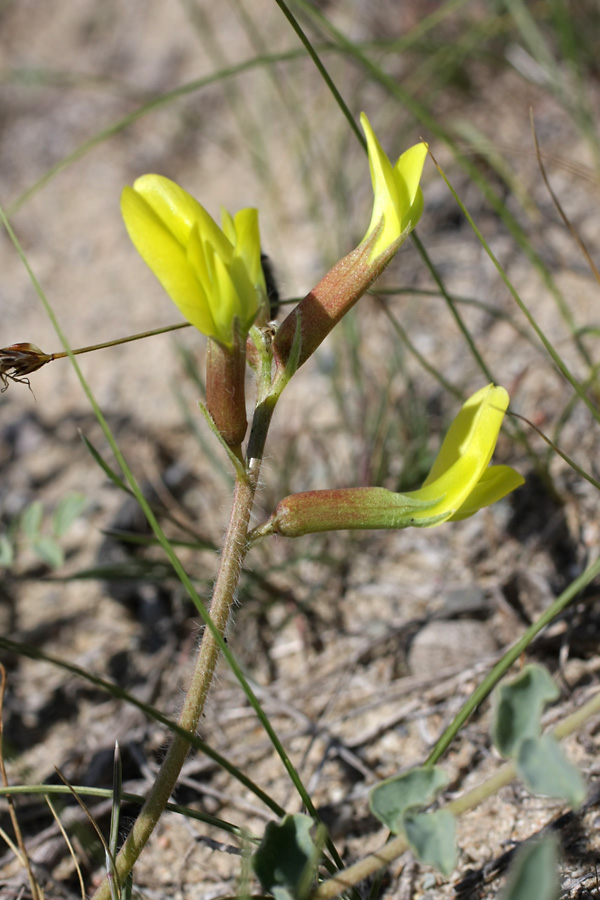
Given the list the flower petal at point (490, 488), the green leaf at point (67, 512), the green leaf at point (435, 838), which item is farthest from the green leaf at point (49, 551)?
the green leaf at point (435, 838)

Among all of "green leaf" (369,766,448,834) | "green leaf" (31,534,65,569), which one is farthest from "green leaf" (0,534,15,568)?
"green leaf" (369,766,448,834)

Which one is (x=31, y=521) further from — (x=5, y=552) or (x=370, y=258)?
(x=370, y=258)

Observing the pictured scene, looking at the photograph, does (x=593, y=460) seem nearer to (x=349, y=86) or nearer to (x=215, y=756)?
(x=215, y=756)

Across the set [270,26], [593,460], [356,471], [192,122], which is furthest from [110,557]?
[270,26]

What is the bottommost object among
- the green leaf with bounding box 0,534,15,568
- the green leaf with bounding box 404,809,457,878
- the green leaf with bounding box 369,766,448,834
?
the green leaf with bounding box 404,809,457,878

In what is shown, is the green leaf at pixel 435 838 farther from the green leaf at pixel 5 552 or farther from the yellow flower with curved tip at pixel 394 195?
the green leaf at pixel 5 552

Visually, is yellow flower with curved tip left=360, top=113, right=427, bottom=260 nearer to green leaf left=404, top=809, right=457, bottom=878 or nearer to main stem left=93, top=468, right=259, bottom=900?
main stem left=93, top=468, right=259, bottom=900
